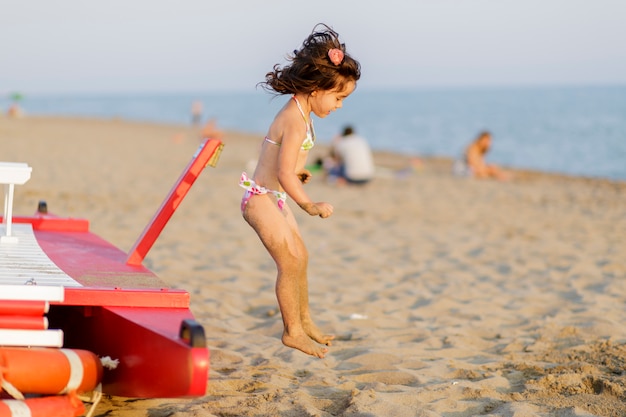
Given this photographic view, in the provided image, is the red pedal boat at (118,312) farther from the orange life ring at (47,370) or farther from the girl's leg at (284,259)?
the girl's leg at (284,259)

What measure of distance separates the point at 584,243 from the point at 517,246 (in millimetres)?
881

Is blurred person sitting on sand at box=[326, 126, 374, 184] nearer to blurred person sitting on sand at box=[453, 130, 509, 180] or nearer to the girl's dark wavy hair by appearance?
blurred person sitting on sand at box=[453, 130, 509, 180]

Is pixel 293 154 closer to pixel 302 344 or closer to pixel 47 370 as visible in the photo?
pixel 302 344

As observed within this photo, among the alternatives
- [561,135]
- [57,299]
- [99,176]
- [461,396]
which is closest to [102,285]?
[57,299]

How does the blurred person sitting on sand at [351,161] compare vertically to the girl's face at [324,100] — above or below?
below

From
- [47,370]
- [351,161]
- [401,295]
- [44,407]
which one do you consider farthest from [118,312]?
[351,161]

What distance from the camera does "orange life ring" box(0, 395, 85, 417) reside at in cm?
316

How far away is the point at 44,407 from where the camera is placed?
326cm

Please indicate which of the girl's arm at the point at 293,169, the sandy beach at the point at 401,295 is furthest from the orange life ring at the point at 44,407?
the girl's arm at the point at 293,169

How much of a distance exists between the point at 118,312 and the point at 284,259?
Result: 2.92 ft

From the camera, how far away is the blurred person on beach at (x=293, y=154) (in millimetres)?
4074

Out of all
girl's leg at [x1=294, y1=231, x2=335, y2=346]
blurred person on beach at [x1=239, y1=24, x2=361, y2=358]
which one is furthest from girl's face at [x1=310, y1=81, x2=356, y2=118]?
girl's leg at [x1=294, y1=231, x2=335, y2=346]

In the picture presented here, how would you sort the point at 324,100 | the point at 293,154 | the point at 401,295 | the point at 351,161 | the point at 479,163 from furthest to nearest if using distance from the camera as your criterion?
the point at 479,163, the point at 351,161, the point at 401,295, the point at 324,100, the point at 293,154

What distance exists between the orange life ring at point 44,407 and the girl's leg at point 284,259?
1.11 meters
